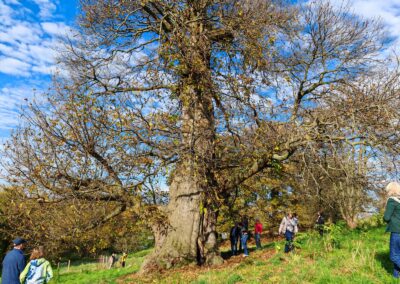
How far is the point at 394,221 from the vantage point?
522cm

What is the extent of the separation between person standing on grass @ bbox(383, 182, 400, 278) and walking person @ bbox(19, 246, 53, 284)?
20.2ft

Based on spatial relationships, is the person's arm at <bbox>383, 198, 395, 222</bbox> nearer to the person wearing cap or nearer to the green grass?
the person wearing cap

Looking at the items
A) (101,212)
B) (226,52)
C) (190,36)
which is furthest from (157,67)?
(101,212)

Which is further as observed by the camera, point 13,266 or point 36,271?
point 36,271

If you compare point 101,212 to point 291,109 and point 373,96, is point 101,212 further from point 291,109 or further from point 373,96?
point 373,96

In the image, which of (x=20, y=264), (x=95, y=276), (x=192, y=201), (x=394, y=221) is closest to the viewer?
(x=394, y=221)

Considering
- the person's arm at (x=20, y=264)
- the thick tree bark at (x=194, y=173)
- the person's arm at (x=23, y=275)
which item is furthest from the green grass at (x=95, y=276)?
the person's arm at (x=20, y=264)

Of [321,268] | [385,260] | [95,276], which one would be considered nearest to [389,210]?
[385,260]

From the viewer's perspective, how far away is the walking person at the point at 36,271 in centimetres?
644

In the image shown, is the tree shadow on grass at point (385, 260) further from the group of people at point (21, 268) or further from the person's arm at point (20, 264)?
the person's arm at point (20, 264)

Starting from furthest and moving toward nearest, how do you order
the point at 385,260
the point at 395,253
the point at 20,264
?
the point at 20,264
the point at 385,260
the point at 395,253

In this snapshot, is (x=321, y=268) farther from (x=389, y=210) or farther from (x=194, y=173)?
(x=194, y=173)

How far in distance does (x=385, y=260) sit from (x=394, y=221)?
1397 mm

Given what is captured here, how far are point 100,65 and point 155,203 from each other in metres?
4.91
